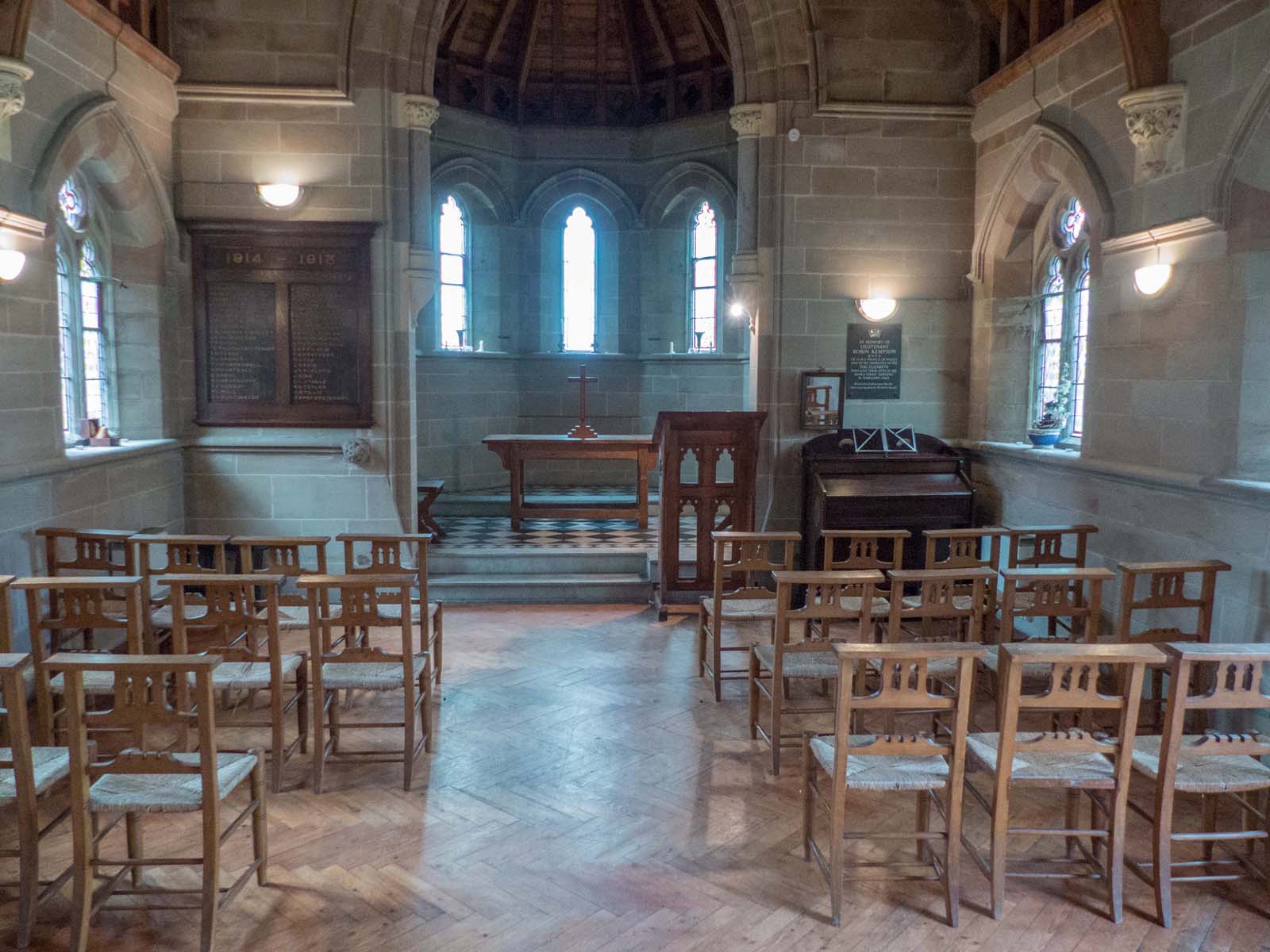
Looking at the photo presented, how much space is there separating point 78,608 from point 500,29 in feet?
28.8

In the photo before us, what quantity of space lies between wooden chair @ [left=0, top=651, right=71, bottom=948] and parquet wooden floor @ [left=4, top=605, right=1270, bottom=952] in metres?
0.12

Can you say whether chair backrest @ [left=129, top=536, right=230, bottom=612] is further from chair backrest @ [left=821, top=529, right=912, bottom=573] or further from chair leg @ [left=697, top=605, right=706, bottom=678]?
chair backrest @ [left=821, top=529, right=912, bottom=573]

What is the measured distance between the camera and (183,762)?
344 centimetres

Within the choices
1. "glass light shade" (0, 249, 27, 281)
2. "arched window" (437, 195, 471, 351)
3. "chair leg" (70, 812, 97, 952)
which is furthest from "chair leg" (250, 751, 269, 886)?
"arched window" (437, 195, 471, 351)

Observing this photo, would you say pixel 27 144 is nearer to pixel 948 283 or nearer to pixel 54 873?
pixel 54 873

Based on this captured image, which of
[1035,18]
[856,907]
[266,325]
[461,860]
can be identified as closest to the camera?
[856,907]

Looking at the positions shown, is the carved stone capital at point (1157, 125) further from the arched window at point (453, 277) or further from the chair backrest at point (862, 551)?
the arched window at point (453, 277)

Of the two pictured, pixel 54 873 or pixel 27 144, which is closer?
pixel 54 873

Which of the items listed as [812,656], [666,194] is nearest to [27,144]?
[812,656]

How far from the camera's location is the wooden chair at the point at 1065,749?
3.57 m

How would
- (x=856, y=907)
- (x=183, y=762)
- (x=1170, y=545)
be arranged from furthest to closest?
(x=1170, y=545) < (x=856, y=907) < (x=183, y=762)

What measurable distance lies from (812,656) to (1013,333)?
14.4ft

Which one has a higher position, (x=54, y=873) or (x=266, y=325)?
(x=266, y=325)

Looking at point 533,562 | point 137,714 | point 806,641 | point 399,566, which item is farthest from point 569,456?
point 137,714
